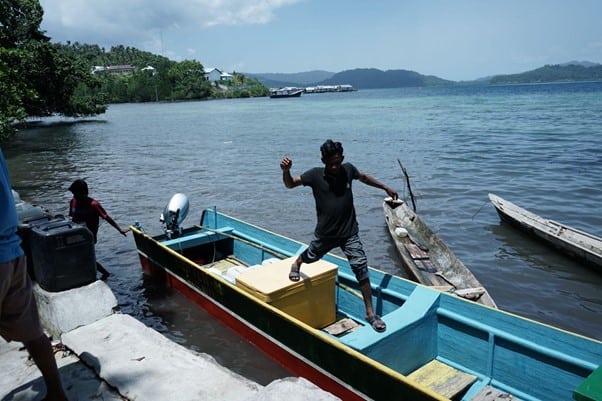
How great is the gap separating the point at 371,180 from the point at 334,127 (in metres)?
36.7

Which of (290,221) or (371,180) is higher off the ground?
(371,180)

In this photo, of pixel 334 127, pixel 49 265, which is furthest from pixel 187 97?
pixel 49 265

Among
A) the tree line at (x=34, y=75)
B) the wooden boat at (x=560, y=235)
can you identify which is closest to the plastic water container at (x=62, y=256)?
the tree line at (x=34, y=75)

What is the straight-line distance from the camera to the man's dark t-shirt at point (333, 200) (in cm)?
567

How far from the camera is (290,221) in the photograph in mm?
14422

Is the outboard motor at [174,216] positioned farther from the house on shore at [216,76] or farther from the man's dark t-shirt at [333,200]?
the house on shore at [216,76]

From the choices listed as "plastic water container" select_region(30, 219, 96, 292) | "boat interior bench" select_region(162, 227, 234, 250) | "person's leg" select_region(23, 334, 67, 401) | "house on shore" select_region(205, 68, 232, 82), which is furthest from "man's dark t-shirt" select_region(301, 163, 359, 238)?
"house on shore" select_region(205, 68, 232, 82)

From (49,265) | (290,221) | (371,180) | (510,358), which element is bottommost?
(290,221)

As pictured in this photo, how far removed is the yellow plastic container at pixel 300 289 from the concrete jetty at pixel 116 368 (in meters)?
1.65

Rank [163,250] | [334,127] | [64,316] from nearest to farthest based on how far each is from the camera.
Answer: [64,316]
[163,250]
[334,127]

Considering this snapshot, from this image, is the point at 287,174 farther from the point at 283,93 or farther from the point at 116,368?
the point at 283,93

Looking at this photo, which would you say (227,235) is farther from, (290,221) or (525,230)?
(525,230)

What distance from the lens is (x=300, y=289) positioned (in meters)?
6.00

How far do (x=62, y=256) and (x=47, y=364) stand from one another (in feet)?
6.45
